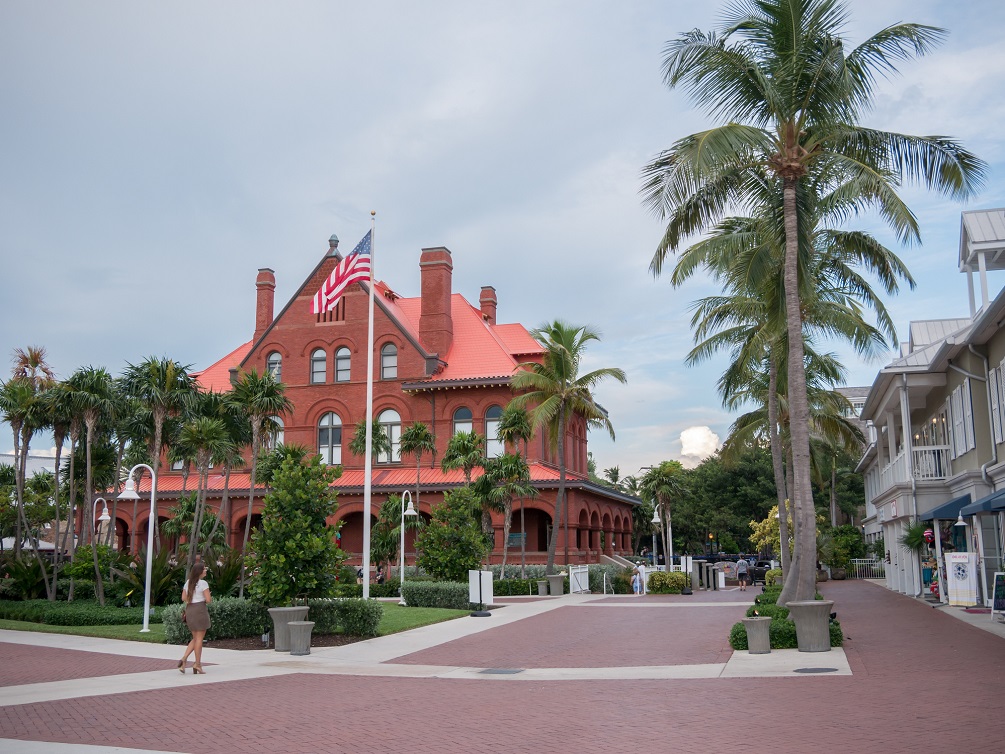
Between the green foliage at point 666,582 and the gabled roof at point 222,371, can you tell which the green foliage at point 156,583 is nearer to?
the green foliage at point 666,582

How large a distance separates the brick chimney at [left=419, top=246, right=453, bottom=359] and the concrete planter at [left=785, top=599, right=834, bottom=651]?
33.2 meters

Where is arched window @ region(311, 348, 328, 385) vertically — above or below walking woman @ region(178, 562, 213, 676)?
above

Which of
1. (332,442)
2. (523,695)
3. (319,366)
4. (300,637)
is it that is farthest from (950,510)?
(319,366)

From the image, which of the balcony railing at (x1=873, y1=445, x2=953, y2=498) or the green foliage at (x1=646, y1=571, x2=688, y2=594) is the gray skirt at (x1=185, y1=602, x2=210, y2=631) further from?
the green foliage at (x1=646, y1=571, x2=688, y2=594)

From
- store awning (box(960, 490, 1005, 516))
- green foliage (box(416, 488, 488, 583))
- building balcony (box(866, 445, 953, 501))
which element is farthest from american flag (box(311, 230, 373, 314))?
building balcony (box(866, 445, 953, 501))

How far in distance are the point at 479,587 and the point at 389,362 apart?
2215cm

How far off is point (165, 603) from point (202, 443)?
4.54 meters

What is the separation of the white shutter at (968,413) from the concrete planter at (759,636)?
11.7 meters

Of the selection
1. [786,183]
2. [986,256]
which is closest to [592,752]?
[786,183]

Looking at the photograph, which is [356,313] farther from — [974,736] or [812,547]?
[974,736]

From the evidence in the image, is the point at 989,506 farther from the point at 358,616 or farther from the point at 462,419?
the point at 462,419

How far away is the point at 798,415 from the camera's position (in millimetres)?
17234

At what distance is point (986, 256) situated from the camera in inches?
969

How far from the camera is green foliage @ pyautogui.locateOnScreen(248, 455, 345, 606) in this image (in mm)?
18609
